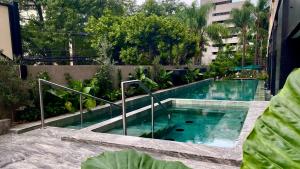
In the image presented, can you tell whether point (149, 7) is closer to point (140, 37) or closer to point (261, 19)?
point (140, 37)

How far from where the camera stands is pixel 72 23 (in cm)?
2014

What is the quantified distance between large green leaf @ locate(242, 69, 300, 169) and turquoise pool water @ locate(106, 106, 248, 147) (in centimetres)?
520

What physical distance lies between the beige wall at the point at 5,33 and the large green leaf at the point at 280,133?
750 centimetres

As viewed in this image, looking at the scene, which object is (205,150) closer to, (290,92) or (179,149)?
(179,149)

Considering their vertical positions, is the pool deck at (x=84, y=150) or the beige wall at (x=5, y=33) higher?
the beige wall at (x=5, y=33)

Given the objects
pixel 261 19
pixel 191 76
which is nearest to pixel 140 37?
pixel 191 76

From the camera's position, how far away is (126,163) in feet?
2.80

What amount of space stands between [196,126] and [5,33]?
19.7 feet

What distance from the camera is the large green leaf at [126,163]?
0.84 m

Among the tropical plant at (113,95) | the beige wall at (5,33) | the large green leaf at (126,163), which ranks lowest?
the tropical plant at (113,95)

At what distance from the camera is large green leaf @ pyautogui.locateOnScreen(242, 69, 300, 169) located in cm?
43

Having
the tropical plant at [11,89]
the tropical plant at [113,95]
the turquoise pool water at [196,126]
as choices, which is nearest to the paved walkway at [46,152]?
the tropical plant at [11,89]

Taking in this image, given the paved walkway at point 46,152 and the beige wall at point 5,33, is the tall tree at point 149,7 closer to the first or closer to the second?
the beige wall at point 5,33

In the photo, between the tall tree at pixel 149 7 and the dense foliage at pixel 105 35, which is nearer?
the dense foliage at pixel 105 35
